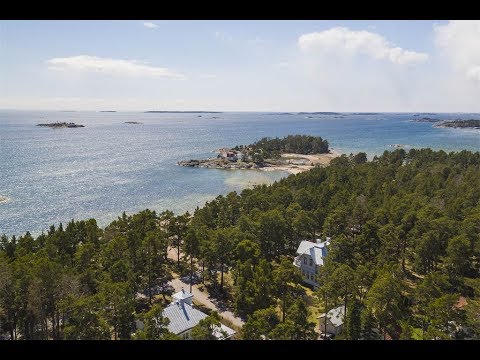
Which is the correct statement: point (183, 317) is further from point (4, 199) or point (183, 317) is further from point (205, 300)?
point (4, 199)

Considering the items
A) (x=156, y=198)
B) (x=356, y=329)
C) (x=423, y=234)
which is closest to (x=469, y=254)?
(x=423, y=234)

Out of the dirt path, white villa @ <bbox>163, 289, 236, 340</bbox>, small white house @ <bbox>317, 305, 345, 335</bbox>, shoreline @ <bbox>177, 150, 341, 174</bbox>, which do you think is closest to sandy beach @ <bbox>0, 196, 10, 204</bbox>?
the dirt path

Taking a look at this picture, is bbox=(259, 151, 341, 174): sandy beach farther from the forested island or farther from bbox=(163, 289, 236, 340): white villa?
bbox=(163, 289, 236, 340): white villa

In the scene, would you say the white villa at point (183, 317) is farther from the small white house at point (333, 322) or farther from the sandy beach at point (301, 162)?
the sandy beach at point (301, 162)

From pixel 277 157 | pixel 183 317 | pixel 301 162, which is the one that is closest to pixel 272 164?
pixel 277 157

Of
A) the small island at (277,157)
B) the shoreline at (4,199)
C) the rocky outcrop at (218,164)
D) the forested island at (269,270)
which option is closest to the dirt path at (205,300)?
the forested island at (269,270)
